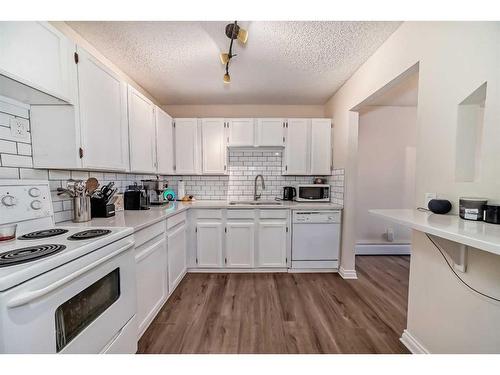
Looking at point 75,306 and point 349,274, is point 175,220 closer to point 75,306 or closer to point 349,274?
point 75,306

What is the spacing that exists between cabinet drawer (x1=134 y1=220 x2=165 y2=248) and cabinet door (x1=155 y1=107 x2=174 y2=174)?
0.92m

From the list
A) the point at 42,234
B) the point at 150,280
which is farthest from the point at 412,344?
the point at 42,234

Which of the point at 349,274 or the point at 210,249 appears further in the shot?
the point at 210,249

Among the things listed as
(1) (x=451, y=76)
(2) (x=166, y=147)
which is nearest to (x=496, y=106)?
(1) (x=451, y=76)

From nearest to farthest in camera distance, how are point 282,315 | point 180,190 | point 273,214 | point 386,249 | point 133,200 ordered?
point 282,315 → point 133,200 → point 273,214 → point 180,190 → point 386,249

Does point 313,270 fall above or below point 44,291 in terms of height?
below

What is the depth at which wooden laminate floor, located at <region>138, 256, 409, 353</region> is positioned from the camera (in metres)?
1.44

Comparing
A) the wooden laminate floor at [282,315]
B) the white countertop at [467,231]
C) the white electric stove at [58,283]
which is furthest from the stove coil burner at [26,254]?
the white countertop at [467,231]

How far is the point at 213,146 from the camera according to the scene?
2.91 meters

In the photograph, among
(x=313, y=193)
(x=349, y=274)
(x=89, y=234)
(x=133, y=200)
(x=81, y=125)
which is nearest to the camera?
(x=89, y=234)

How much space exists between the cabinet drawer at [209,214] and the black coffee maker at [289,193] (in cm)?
109

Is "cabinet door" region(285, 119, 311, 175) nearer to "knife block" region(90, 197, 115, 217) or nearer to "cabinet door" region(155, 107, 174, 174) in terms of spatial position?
"cabinet door" region(155, 107, 174, 174)

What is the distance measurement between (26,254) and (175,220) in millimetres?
1341

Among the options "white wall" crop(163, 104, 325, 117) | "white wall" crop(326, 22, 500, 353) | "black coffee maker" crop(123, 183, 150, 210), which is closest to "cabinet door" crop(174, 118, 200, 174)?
"white wall" crop(163, 104, 325, 117)
